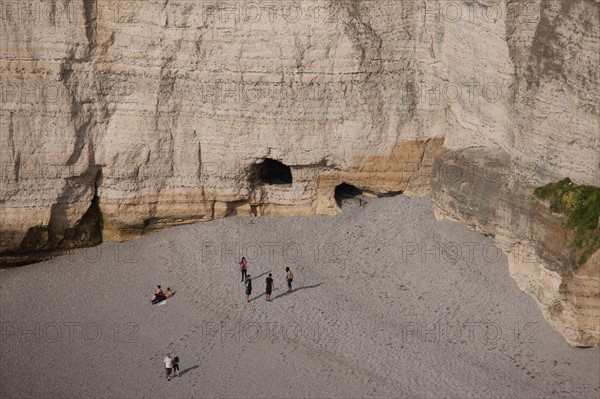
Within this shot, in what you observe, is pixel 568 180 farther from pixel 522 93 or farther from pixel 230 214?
pixel 230 214

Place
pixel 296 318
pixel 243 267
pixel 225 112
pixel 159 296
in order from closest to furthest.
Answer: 1. pixel 296 318
2. pixel 159 296
3. pixel 243 267
4. pixel 225 112

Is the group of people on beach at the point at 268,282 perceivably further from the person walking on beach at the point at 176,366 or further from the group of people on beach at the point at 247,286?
the person walking on beach at the point at 176,366

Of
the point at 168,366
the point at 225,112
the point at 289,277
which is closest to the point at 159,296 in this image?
the point at 289,277

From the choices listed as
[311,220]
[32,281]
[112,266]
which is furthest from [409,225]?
[32,281]

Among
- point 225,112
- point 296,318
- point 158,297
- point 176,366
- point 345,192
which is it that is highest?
point 225,112

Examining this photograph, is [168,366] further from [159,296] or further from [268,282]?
[268,282]

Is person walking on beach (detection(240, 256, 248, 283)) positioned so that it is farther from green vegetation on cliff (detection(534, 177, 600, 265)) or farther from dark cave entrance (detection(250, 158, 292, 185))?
green vegetation on cliff (detection(534, 177, 600, 265))
